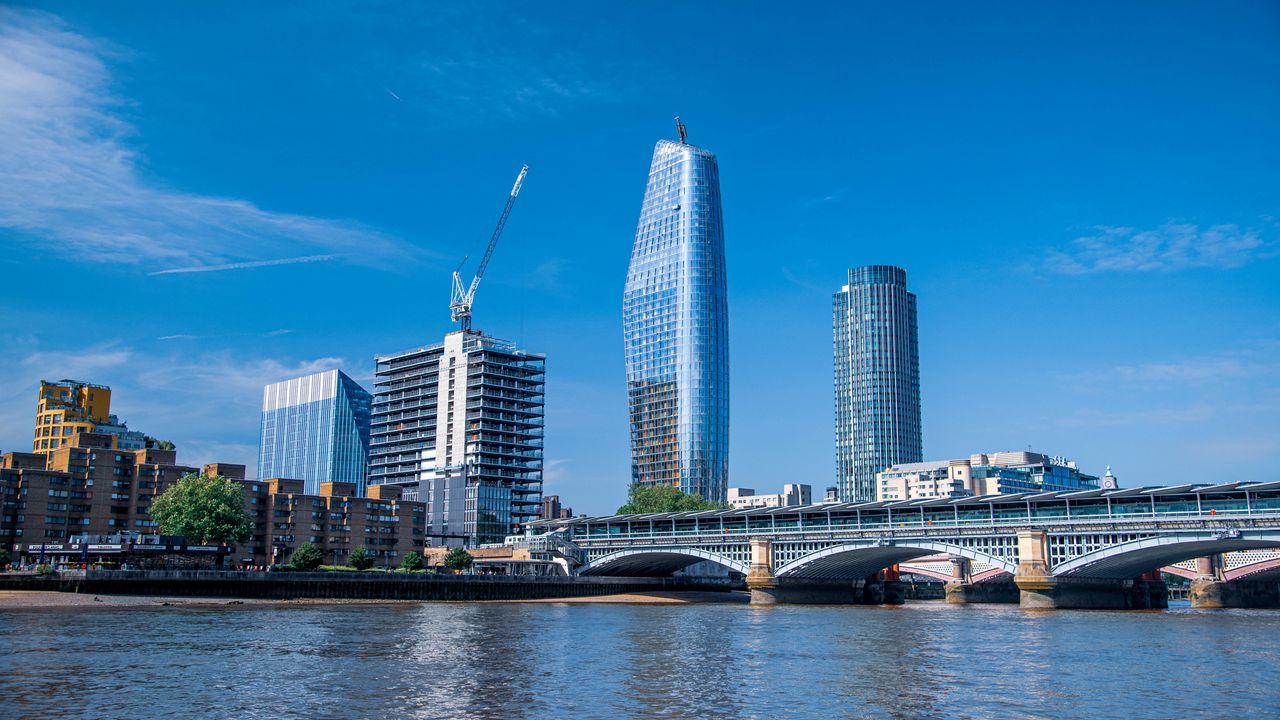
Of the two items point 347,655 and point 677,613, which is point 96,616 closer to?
point 347,655

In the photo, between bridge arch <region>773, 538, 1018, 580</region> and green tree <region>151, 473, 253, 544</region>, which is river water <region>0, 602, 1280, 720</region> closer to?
bridge arch <region>773, 538, 1018, 580</region>

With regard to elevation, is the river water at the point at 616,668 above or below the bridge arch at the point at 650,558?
below

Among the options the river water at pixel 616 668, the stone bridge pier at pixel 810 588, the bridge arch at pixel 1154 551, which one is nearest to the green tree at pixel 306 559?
the river water at pixel 616 668

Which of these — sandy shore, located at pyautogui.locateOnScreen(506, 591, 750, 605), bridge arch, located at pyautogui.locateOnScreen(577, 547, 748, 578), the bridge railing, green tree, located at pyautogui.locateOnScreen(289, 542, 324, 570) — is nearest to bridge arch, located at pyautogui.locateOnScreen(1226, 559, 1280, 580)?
the bridge railing

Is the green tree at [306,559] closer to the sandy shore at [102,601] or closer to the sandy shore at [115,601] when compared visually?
the sandy shore at [115,601]

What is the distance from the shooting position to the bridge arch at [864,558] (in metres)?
144

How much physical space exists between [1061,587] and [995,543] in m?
9.43

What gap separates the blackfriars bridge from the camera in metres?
126

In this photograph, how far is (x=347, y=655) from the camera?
70250 mm

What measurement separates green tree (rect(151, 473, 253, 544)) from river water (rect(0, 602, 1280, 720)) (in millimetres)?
61623

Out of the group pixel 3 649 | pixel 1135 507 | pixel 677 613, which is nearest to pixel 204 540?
pixel 677 613

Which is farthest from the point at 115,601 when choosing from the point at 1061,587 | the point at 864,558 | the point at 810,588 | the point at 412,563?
the point at 1061,587

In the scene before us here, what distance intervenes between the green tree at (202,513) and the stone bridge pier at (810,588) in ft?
265

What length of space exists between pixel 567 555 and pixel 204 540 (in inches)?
2416
